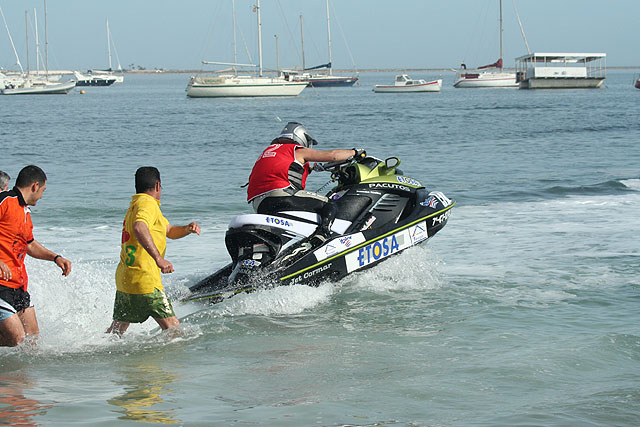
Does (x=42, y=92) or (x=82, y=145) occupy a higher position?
(x=42, y=92)

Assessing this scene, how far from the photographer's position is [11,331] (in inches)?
208

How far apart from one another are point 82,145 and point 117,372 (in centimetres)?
2420

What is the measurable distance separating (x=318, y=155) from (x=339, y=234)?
76 centimetres

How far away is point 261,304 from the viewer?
6945 mm

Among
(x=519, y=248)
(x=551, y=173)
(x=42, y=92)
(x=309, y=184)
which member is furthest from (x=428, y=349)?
(x=42, y=92)

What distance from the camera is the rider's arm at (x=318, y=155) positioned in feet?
23.6

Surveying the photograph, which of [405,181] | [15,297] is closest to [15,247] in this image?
[15,297]

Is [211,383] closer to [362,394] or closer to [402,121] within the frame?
[362,394]

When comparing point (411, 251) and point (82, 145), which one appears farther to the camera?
point (82, 145)

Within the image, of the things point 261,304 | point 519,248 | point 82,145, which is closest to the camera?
point 261,304

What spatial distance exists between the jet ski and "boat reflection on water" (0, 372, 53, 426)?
1935 mm

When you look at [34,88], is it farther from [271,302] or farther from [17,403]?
[17,403]

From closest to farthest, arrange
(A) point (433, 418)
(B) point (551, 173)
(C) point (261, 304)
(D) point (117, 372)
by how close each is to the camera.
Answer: (A) point (433, 418) → (D) point (117, 372) → (C) point (261, 304) → (B) point (551, 173)

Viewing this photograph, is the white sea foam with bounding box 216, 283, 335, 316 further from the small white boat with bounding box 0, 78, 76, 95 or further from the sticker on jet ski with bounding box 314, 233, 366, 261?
the small white boat with bounding box 0, 78, 76, 95
